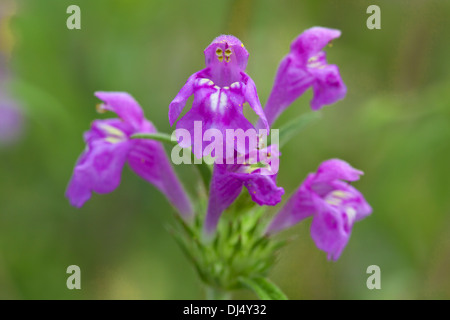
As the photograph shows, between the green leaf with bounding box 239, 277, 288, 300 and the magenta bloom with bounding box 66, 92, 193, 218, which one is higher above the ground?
the magenta bloom with bounding box 66, 92, 193, 218

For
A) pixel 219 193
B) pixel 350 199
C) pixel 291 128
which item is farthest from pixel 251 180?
pixel 350 199

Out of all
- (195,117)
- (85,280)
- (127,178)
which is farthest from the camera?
(127,178)

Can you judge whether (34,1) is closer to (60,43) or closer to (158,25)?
(60,43)

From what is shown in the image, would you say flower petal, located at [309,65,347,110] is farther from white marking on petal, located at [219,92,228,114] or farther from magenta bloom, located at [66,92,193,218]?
magenta bloom, located at [66,92,193,218]

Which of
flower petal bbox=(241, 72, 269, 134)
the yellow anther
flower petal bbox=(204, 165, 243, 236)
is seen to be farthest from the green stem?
flower petal bbox=(241, 72, 269, 134)

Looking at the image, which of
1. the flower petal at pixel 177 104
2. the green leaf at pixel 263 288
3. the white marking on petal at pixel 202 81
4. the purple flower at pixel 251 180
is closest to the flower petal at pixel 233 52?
the white marking on petal at pixel 202 81

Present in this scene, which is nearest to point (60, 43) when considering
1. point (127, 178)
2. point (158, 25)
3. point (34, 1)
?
point (34, 1)
